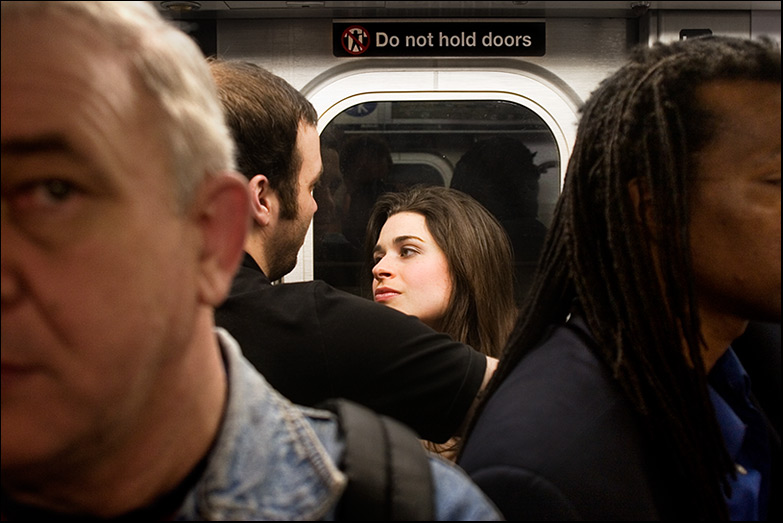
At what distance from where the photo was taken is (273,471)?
98 cm

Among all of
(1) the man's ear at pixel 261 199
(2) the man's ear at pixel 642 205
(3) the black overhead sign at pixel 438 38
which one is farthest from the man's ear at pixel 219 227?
(3) the black overhead sign at pixel 438 38

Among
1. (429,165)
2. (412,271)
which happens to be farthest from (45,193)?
(429,165)

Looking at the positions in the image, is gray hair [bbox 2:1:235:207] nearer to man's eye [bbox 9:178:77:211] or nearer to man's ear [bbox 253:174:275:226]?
man's eye [bbox 9:178:77:211]

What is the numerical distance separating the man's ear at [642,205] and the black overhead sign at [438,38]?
5.62 ft

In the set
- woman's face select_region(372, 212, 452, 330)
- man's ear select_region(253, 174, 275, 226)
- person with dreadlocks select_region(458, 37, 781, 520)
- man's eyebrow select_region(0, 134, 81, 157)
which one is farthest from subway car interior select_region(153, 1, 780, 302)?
man's eyebrow select_region(0, 134, 81, 157)

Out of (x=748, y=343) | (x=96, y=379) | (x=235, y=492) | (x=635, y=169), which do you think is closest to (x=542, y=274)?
(x=635, y=169)

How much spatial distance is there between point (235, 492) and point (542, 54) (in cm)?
241

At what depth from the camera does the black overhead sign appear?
9.61 ft

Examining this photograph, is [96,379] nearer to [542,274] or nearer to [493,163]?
[542,274]

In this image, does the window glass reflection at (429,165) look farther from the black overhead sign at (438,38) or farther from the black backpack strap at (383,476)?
the black backpack strap at (383,476)

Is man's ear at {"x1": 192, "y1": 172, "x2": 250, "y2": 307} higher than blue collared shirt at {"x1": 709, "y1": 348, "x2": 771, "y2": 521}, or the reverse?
man's ear at {"x1": 192, "y1": 172, "x2": 250, "y2": 307}

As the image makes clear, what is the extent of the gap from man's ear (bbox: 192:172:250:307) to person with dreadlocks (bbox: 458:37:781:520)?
0.49m

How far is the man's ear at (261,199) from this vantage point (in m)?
2.17

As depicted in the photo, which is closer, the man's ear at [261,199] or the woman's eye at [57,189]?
the woman's eye at [57,189]
